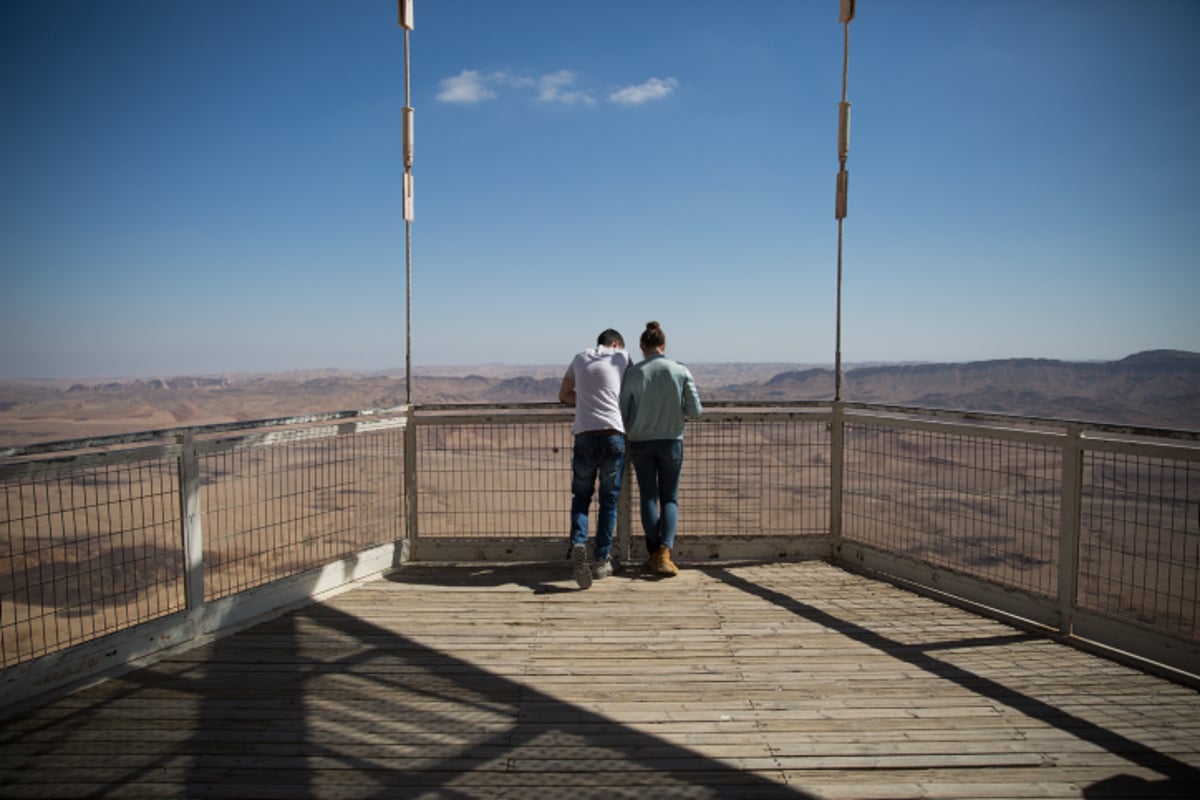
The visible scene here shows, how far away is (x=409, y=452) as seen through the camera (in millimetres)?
5711

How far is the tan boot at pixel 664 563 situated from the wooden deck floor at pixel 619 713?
0.67 m

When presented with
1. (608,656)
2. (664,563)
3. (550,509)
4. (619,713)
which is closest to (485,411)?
(550,509)

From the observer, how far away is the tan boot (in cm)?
535

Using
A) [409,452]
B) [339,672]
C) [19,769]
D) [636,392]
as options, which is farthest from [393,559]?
[19,769]

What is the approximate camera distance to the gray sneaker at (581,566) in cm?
504

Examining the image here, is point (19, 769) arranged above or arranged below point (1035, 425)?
below

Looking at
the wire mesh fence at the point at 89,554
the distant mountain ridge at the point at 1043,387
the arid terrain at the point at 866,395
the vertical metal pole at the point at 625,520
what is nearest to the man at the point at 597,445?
the vertical metal pole at the point at 625,520

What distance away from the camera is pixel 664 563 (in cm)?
536

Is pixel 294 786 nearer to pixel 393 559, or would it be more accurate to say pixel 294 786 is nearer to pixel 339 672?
pixel 339 672

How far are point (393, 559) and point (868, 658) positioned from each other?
3752 mm

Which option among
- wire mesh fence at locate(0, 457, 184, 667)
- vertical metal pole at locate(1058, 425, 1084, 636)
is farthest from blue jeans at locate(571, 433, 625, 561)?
vertical metal pole at locate(1058, 425, 1084, 636)

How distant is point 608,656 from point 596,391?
202 centimetres

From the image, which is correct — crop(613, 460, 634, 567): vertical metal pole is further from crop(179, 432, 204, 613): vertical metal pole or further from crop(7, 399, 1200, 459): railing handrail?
crop(179, 432, 204, 613): vertical metal pole

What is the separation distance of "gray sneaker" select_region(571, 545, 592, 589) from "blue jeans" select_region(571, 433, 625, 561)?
10cm
